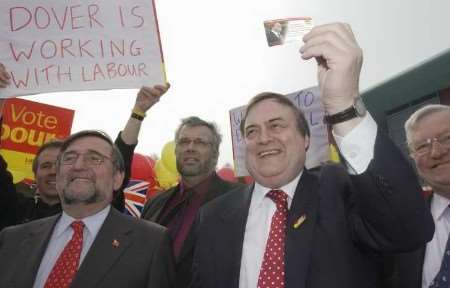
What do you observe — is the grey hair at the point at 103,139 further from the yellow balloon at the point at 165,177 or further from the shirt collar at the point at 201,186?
the yellow balloon at the point at 165,177

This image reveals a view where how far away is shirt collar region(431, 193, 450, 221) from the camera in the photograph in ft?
7.34

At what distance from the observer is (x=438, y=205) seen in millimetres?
2283

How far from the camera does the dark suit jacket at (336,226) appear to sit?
147 cm

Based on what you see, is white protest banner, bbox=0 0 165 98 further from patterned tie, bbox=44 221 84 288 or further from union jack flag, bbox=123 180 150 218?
union jack flag, bbox=123 180 150 218

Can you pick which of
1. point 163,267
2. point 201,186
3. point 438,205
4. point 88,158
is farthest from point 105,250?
point 438,205

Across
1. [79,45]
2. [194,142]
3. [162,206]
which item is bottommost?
[162,206]

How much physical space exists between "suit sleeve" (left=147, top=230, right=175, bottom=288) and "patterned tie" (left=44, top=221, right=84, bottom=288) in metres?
0.40

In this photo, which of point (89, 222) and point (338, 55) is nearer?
point (338, 55)

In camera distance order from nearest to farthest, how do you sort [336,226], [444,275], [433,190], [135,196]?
1. [336,226]
2. [444,275]
3. [433,190]
4. [135,196]

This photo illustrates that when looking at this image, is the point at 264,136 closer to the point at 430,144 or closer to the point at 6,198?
the point at 430,144

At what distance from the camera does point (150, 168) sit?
7.61 metres

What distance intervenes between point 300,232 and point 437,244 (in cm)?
76

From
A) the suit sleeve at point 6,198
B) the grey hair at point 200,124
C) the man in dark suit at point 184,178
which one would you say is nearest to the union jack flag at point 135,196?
the grey hair at point 200,124

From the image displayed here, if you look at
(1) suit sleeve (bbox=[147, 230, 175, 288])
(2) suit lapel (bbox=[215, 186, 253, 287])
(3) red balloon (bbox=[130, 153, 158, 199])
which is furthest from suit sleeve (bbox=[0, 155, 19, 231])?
(3) red balloon (bbox=[130, 153, 158, 199])
